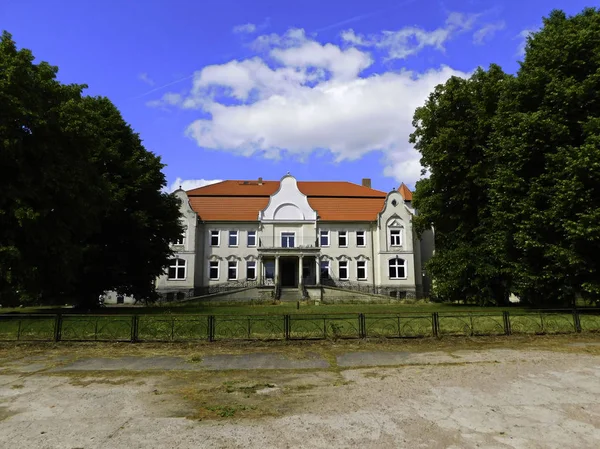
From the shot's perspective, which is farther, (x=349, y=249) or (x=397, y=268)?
(x=349, y=249)

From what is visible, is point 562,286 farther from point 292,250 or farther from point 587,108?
point 292,250

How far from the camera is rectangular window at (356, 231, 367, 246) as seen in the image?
1770 inches

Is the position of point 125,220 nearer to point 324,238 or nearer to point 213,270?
point 213,270

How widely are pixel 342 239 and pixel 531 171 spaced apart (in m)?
25.1

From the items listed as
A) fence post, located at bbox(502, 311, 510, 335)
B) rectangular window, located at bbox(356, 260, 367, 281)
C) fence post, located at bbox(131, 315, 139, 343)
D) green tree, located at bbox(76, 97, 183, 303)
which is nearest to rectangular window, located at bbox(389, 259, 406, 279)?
rectangular window, located at bbox(356, 260, 367, 281)

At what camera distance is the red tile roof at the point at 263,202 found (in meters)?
45.0

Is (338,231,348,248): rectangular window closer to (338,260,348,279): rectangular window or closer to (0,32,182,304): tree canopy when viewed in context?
(338,260,348,279): rectangular window

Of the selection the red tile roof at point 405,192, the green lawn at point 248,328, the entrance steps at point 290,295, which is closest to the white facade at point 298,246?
the red tile roof at point 405,192

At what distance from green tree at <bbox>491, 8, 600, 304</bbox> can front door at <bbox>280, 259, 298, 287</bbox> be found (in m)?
25.2

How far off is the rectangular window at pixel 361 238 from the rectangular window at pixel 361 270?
189cm

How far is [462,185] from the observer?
27.9 m

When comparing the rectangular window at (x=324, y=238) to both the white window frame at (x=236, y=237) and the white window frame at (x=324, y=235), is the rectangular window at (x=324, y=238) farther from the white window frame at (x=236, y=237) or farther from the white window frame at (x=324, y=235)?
the white window frame at (x=236, y=237)

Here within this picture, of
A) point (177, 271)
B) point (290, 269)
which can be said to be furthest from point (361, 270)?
point (177, 271)

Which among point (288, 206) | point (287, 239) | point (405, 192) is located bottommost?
point (287, 239)
